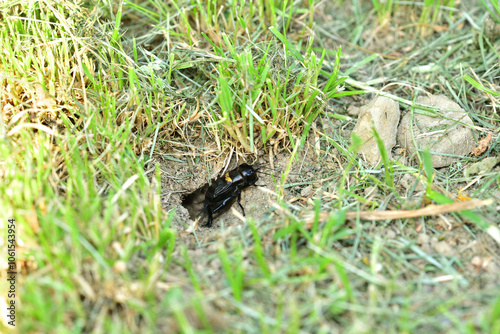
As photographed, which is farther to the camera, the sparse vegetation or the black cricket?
the black cricket

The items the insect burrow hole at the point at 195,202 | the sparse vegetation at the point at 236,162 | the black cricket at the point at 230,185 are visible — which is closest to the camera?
the sparse vegetation at the point at 236,162

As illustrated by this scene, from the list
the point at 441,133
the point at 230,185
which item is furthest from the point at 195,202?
the point at 441,133

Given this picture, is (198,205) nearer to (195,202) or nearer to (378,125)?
(195,202)

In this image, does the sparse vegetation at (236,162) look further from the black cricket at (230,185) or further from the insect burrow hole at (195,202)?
the insect burrow hole at (195,202)

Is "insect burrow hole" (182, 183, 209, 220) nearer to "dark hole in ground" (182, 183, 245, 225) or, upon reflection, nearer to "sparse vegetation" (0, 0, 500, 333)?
"dark hole in ground" (182, 183, 245, 225)

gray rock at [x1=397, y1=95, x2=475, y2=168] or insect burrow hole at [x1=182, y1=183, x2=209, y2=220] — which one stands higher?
gray rock at [x1=397, y1=95, x2=475, y2=168]

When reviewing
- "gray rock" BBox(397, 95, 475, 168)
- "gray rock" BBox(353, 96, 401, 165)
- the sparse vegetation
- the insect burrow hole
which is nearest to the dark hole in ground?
the insect burrow hole

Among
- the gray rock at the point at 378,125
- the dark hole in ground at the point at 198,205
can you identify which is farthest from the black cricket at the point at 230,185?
the gray rock at the point at 378,125
